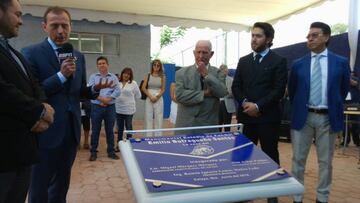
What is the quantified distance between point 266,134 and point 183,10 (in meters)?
6.97

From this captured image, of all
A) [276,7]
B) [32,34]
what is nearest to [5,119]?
[276,7]

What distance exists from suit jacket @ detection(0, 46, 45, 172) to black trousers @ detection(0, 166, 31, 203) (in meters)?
0.05

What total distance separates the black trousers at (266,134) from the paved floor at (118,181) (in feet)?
2.67

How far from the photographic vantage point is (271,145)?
3.35 meters

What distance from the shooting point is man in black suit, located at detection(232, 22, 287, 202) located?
3.26 meters

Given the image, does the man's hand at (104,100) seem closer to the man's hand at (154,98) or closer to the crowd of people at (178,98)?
the man's hand at (154,98)

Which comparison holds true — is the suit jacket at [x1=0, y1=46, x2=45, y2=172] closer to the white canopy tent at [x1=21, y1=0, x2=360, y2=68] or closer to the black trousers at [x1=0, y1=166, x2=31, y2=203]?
the black trousers at [x1=0, y1=166, x2=31, y2=203]

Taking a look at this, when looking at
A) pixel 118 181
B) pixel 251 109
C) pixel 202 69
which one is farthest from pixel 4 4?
pixel 118 181

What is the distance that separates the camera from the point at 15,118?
1678 millimetres

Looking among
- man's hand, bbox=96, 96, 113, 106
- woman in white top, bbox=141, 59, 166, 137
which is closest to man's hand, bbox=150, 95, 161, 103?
woman in white top, bbox=141, 59, 166, 137

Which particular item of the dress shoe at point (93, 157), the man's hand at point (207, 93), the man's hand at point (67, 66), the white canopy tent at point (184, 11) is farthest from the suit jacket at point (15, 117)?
the white canopy tent at point (184, 11)

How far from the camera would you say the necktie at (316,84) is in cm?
340

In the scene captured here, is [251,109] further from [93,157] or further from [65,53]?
[93,157]

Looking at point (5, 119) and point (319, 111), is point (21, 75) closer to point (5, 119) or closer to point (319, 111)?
point (5, 119)
